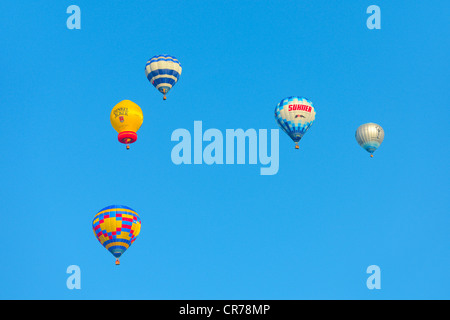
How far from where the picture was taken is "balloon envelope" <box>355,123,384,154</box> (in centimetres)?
6525

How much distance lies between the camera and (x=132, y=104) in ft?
192

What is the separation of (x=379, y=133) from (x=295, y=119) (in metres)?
8.52

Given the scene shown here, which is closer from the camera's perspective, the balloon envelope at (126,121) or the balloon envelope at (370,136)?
the balloon envelope at (126,121)

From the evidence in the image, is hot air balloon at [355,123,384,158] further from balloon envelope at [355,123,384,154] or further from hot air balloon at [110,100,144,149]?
hot air balloon at [110,100,144,149]

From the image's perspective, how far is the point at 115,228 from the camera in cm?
5466

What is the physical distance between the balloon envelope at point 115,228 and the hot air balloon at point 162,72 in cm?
861

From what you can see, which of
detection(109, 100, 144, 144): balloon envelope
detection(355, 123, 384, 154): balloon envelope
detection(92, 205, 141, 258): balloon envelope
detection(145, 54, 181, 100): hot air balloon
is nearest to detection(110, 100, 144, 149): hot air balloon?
detection(109, 100, 144, 144): balloon envelope

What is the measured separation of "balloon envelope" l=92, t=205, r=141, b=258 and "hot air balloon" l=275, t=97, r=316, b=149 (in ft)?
34.5

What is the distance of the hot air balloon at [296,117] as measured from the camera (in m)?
59.5

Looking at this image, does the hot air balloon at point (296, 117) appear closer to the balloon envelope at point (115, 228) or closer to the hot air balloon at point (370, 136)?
the hot air balloon at point (370, 136)

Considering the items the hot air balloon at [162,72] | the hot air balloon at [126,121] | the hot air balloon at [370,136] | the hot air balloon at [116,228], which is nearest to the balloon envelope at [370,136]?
the hot air balloon at [370,136]

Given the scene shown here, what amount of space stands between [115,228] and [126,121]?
647 cm
